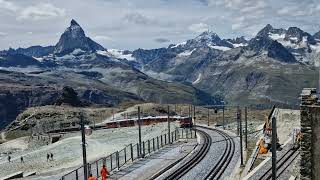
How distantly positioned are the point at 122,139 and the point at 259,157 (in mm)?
52845

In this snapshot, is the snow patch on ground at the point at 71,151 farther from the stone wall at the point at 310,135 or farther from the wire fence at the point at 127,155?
the stone wall at the point at 310,135

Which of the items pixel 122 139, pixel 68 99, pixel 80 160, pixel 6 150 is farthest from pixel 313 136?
pixel 68 99

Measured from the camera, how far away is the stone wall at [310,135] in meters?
22.3

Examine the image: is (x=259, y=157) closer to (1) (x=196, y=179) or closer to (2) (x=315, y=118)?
(1) (x=196, y=179)

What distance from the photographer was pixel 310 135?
22.5m

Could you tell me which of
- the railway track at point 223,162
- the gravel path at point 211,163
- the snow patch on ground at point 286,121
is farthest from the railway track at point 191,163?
the snow patch on ground at point 286,121

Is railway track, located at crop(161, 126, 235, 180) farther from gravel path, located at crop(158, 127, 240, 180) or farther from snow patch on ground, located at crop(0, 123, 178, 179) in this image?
snow patch on ground, located at crop(0, 123, 178, 179)

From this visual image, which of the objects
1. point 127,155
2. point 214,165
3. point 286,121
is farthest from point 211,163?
point 127,155

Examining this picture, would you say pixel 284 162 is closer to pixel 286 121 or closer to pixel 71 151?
pixel 286 121

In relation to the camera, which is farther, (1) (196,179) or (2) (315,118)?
(1) (196,179)

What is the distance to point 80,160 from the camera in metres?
74.9

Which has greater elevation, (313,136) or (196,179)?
(313,136)

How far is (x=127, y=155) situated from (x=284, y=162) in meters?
31.5

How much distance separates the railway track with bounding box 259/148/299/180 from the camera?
3781cm
